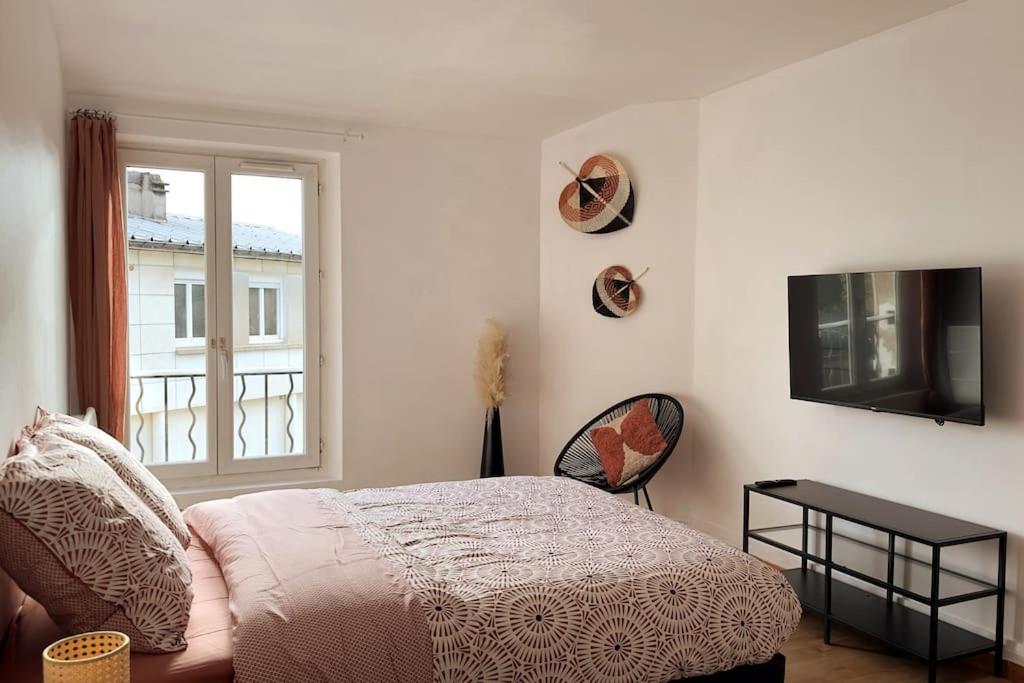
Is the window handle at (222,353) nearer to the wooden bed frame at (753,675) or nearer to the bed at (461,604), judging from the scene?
the bed at (461,604)

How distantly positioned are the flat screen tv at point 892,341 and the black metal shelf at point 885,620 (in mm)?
814

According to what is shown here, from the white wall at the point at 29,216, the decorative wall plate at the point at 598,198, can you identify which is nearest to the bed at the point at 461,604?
the white wall at the point at 29,216

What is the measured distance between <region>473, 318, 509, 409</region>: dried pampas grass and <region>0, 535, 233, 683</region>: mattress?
10.3 feet

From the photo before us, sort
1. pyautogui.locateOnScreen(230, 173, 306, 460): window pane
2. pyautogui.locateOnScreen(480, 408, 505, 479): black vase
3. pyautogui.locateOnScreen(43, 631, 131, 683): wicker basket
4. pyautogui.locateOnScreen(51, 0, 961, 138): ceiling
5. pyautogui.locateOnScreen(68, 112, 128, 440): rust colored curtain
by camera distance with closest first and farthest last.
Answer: pyautogui.locateOnScreen(43, 631, 131, 683): wicker basket < pyautogui.locateOnScreen(51, 0, 961, 138): ceiling < pyautogui.locateOnScreen(68, 112, 128, 440): rust colored curtain < pyautogui.locateOnScreen(230, 173, 306, 460): window pane < pyautogui.locateOnScreen(480, 408, 505, 479): black vase

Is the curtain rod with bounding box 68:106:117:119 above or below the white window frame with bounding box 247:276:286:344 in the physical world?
above

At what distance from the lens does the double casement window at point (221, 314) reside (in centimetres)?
471

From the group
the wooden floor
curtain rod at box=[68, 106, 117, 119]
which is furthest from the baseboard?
curtain rod at box=[68, 106, 117, 119]

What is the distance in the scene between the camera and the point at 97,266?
4.25 metres

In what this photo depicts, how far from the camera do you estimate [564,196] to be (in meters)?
5.18

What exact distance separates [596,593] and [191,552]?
130cm

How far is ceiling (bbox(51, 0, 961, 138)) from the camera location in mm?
3189

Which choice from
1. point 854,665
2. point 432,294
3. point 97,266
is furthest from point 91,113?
point 854,665

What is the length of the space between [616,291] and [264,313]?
86.5 inches

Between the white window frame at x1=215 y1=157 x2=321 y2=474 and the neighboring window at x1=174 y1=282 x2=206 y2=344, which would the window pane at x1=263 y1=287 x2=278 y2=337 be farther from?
the neighboring window at x1=174 y1=282 x2=206 y2=344
